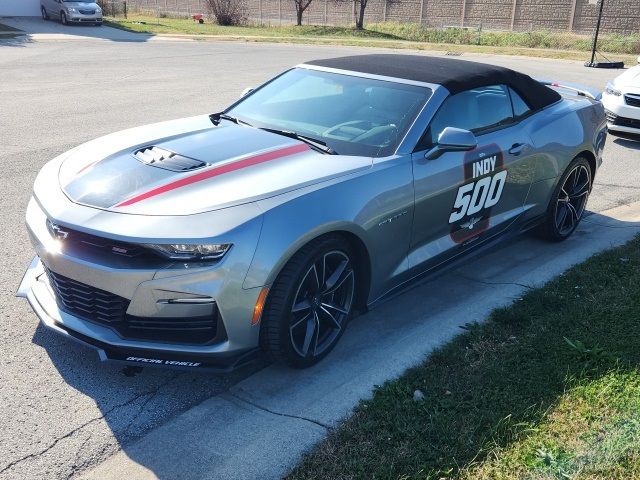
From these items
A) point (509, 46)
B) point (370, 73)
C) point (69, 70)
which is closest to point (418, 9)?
point (509, 46)

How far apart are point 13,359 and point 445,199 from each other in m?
2.80

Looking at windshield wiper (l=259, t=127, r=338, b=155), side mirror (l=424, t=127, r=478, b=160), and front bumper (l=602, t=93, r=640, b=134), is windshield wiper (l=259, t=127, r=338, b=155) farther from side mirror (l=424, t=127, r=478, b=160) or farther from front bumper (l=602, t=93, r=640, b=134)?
front bumper (l=602, t=93, r=640, b=134)

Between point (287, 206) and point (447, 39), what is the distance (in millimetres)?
33247

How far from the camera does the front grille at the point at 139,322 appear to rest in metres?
3.21

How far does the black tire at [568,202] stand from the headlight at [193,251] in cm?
348

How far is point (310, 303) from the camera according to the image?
142 inches

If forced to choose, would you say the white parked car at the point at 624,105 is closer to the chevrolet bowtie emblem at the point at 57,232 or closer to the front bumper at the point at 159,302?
the front bumper at the point at 159,302

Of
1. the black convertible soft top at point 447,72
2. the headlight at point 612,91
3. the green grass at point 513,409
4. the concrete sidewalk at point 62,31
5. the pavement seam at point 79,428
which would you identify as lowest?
the concrete sidewalk at point 62,31

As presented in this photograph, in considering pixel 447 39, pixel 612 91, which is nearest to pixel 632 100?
pixel 612 91

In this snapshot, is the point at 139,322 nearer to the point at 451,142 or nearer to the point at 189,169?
the point at 189,169

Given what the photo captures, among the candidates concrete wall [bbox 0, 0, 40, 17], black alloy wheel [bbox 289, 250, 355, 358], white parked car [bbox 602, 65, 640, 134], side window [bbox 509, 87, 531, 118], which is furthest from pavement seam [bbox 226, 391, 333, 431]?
concrete wall [bbox 0, 0, 40, 17]

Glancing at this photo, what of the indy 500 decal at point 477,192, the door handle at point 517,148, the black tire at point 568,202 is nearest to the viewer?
the indy 500 decal at point 477,192

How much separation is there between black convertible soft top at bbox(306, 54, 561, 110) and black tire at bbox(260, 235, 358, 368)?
5.40 ft

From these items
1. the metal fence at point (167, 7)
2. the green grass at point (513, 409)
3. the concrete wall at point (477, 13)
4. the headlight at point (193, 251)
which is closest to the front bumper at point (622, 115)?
the green grass at point (513, 409)
